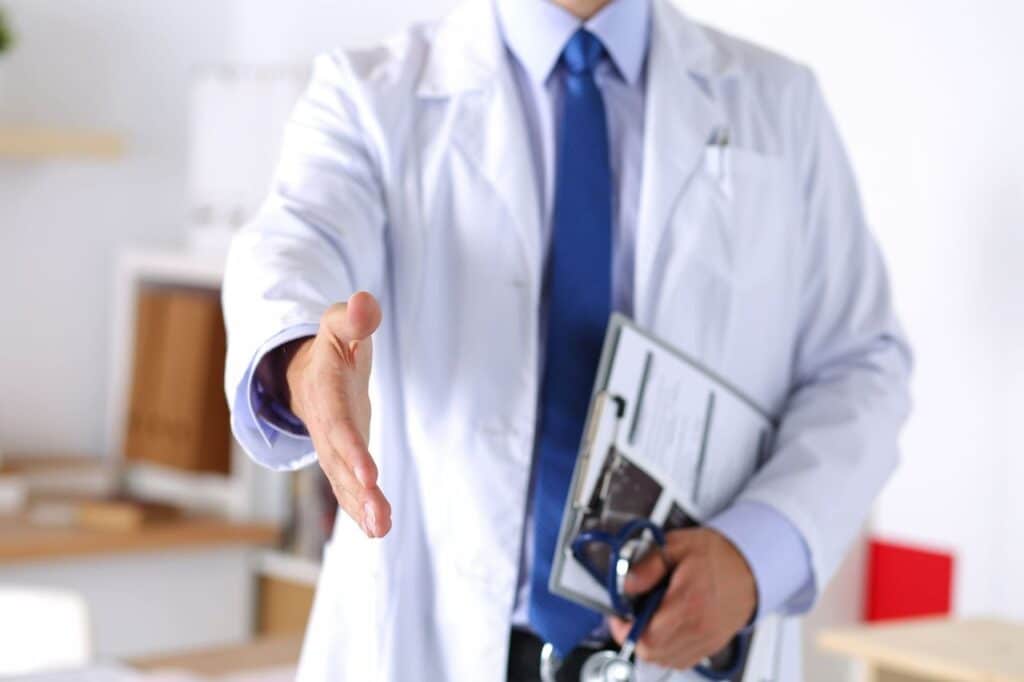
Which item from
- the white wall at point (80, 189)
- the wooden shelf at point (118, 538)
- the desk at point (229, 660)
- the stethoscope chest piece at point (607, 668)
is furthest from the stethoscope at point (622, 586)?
the white wall at point (80, 189)

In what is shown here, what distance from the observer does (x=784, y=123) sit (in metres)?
1.31

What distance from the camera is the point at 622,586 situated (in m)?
1.12

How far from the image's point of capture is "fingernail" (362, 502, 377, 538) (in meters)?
0.81

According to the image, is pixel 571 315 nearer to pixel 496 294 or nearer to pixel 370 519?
pixel 496 294

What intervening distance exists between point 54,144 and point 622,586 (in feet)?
9.43

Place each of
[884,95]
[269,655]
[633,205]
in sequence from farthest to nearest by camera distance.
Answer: [884,95] < [269,655] < [633,205]

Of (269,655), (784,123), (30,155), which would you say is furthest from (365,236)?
(30,155)

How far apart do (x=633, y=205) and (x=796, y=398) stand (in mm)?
202

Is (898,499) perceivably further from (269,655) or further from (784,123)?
(784,123)

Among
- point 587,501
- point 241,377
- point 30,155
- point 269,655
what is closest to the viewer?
point 241,377

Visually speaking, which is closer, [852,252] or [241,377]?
[241,377]

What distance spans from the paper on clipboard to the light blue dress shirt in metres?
0.05

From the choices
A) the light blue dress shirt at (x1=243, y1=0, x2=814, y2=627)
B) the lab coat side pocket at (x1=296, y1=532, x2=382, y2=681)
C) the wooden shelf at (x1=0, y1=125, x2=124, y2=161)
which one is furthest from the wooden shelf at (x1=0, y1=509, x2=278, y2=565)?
the light blue dress shirt at (x1=243, y1=0, x2=814, y2=627)

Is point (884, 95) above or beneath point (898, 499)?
above
